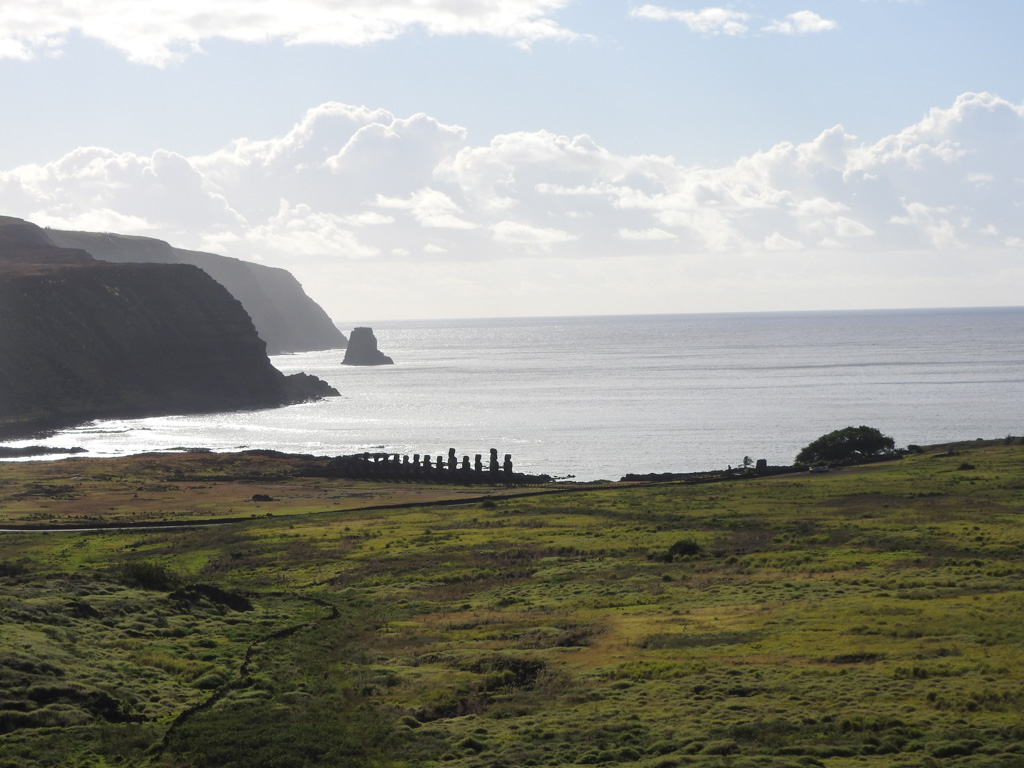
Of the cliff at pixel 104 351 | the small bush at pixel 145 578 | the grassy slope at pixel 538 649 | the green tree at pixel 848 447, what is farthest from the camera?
the cliff at pixel 104 351

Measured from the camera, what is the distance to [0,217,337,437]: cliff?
166 metres

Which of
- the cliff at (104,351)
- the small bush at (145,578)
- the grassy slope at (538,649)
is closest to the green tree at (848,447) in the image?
the grassy slope at (538,649)

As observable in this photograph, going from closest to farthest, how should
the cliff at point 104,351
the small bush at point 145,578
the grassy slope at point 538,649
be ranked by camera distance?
the grassy slope at point 538,649, the small bush at point 145,578, the cliff at point 104,351

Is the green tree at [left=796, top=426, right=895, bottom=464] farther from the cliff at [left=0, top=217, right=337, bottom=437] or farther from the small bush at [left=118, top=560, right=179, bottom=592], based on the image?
the cliff at [left=0, top=217, right=337, bottom=437]

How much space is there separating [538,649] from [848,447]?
75.2 meters

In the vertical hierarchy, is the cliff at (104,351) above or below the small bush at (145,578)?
A: above

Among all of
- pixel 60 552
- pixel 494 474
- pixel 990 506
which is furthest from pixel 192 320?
pixel 990 506

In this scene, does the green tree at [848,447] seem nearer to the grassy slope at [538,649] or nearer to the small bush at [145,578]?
the grassy slope at [538,649]

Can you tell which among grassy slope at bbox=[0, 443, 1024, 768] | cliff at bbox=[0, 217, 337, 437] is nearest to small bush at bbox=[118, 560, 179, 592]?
A: grassy slope at bbox=[0, 443, 1024, 768]

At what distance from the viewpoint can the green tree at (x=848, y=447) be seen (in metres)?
102

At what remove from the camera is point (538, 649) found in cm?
3388

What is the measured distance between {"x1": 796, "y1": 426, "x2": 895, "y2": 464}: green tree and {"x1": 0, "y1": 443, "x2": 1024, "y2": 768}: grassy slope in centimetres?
4156

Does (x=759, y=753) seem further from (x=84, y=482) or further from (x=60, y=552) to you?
(x=84, y=482)

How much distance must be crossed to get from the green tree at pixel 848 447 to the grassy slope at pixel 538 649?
136ft
